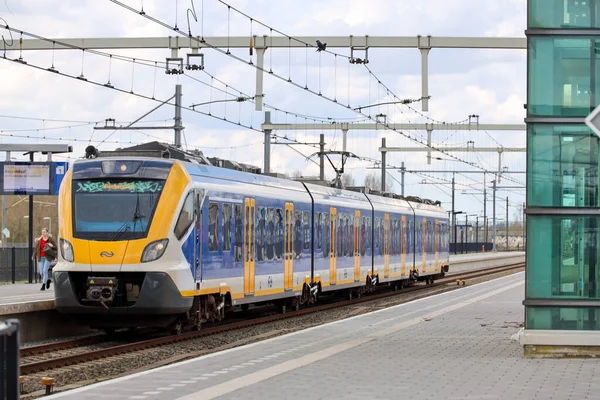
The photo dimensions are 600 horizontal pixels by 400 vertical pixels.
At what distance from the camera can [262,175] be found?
25797mm

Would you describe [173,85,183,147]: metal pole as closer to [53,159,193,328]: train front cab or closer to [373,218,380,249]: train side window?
[373,218,380,249]: train side window

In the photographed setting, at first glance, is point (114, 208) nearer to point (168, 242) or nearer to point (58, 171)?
point (168, 242)

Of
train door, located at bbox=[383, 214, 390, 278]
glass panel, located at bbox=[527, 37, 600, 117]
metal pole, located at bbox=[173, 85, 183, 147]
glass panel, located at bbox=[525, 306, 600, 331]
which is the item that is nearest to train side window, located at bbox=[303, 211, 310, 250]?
metal pole, located at bbox=[173, 85, 183, 147]

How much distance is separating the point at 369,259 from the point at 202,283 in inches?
623

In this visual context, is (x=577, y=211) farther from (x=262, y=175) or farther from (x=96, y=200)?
(x=262, y=175)

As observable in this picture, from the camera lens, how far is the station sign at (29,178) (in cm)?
3500

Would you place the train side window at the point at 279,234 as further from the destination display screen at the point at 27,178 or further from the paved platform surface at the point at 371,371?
the destination display screen at the point at 27,178

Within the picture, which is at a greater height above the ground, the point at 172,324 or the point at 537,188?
the point at 537,188

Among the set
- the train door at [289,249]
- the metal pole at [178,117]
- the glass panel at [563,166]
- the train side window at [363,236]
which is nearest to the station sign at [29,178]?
the metal pole at [178,117]

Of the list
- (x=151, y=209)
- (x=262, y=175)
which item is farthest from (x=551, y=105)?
(x=262, y=175)

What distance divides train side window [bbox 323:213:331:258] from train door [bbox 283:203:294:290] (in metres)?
3.20

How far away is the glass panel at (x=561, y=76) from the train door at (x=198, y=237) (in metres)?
7.57

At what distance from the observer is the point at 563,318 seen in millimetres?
14867

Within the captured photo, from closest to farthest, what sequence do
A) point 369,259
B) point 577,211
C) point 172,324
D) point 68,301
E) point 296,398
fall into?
point 296,398, point 577,211, point 68,301, point 172,324, point 369,259
